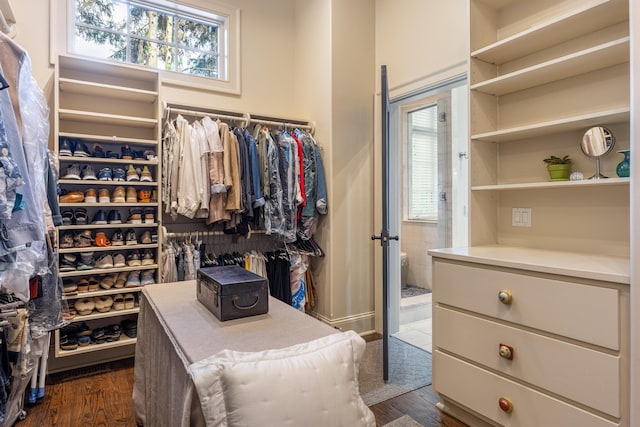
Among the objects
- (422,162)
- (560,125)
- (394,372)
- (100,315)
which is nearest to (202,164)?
(100,315)

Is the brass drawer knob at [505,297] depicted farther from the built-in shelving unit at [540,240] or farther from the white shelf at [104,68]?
the white shelf at [104,68]

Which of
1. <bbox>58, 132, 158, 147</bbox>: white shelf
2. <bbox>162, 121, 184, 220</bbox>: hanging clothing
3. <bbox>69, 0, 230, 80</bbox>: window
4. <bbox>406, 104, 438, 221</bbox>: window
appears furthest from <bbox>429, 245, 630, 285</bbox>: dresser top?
<bbox>406, 104, 438, 221</bbox>: window

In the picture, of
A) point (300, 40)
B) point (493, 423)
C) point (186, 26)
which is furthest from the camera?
point (300, 40)

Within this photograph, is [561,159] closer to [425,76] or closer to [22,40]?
[425,76]

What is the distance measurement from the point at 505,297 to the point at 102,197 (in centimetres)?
250

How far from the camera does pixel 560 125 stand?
1.77 metres

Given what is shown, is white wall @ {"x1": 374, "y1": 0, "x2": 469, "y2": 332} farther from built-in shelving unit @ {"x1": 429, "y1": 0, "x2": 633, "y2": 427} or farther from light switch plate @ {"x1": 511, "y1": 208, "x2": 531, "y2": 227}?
light switch plate @ {"x1": 511, "y1": 208, "x2": 531, "y2": 227}

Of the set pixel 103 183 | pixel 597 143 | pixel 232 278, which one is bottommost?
pixel 232 278

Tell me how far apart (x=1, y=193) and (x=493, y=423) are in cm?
214

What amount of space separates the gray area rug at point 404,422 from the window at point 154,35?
301 cm

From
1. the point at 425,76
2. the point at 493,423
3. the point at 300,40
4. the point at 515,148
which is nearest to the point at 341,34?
the point at 300,40

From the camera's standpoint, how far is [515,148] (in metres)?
2.17

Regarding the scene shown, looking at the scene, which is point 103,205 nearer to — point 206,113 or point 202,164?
point 202,164

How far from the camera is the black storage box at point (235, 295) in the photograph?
4.11ft
